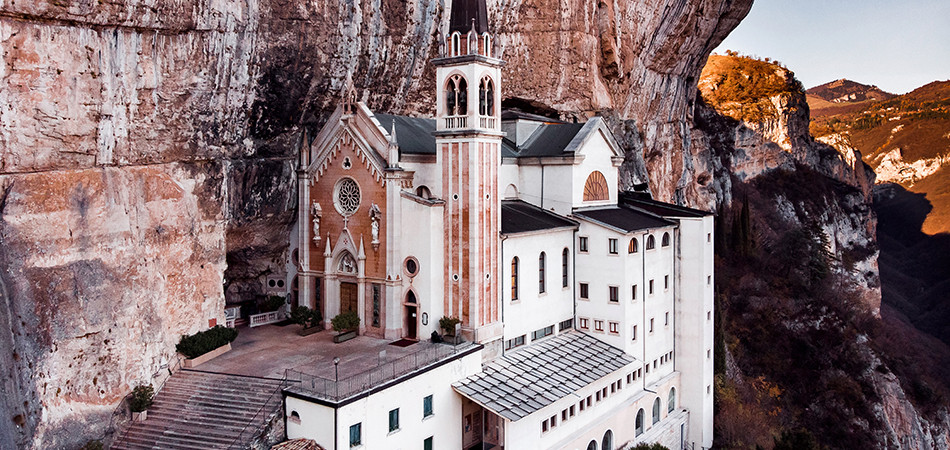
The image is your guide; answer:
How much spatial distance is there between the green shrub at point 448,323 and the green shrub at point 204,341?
8.71 m

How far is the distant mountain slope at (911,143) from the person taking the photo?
127438 millimetres

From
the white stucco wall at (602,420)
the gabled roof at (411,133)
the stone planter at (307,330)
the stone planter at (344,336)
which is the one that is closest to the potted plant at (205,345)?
the stone planter at (307,330)

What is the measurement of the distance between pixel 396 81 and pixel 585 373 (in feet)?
56.0

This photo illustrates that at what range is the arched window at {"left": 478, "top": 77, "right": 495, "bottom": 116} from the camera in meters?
31.5

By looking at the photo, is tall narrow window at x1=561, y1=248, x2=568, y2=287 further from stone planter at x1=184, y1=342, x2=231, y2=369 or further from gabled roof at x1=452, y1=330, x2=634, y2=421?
stone planter at x1=184, y1=342, x2=231, y2=369

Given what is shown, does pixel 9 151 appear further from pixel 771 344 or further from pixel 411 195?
pixel 771 344

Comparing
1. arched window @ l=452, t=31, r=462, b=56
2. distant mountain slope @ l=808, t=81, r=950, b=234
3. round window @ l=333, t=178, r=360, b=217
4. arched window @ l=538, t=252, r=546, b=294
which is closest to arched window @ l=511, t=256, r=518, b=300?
arched window @ l=538, t=252, r=546, b=294

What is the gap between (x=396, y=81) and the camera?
36844mm

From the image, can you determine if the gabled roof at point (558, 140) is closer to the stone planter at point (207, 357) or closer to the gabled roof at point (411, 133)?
the gabled roof at point (411, 133)

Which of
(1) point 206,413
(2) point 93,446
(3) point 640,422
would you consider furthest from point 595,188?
(2) point 93,446

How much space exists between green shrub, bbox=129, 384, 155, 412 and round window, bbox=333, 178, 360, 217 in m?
11.9

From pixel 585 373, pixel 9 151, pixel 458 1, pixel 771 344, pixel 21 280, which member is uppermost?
pixel 458 1

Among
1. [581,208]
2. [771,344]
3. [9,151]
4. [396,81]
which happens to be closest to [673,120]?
[771,344]

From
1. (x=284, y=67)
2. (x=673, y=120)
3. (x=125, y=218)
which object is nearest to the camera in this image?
(x=125, y=218)
